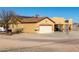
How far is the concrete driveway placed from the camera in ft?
18.5

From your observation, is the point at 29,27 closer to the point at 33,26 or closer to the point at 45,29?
the point at 33,26

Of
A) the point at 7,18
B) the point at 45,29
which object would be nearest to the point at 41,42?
the point at 45,29

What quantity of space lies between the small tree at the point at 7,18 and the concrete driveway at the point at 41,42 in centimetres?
18

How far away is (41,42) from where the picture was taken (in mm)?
5688

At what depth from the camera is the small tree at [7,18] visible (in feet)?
18.5

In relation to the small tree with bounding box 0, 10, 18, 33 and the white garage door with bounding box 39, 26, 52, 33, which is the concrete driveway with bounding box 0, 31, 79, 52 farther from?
the small tree with bounding box 0, 10, 18, 33

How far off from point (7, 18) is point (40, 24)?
0.50m

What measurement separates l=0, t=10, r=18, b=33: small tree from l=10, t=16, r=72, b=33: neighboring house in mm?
82

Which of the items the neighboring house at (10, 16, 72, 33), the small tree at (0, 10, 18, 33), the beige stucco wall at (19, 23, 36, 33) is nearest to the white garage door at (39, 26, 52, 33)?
the neighboring house at (10, 16, 72, 33)

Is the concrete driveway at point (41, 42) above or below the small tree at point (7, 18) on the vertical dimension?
below

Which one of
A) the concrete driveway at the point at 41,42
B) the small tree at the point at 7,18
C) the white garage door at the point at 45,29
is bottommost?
the concrete driveway at the point at 41,42

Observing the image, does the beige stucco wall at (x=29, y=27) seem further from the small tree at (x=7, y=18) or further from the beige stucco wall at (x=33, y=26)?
the small tree at (x=7, y=18)

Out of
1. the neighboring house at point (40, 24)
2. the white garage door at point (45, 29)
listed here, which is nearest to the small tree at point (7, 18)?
the neighboring house at point (40, 24)
